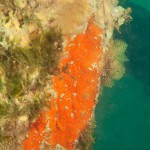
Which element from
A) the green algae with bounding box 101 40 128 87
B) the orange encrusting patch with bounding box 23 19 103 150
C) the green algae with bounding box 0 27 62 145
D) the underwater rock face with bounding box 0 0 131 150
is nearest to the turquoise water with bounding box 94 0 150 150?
the green algae with bounding box 101 40 128 87

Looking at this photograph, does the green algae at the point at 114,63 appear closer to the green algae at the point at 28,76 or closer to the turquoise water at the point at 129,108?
the turquoise water at the point at 129,108

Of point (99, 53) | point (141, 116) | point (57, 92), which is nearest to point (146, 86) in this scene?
point (141, 116)

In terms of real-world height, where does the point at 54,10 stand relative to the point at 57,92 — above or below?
above

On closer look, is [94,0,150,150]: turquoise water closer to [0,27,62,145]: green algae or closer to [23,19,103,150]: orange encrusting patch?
[23,19,103,150]: orange encrusting patch

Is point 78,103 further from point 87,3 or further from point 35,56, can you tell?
point 87,3

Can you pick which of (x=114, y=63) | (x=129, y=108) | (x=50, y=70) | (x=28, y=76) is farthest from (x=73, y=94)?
(x=129, y=108)

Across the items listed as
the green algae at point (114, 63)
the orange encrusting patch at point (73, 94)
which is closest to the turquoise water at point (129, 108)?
the green algae at point (114, 63)
